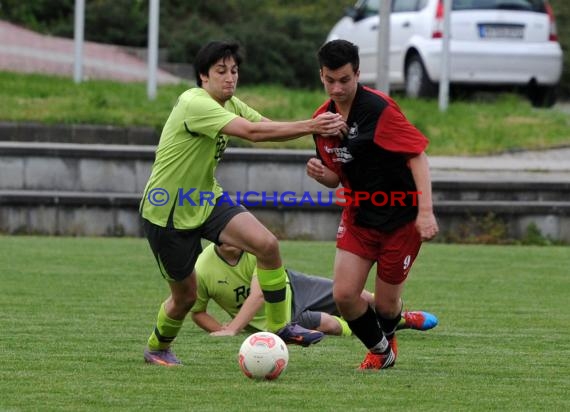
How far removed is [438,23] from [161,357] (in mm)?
13032

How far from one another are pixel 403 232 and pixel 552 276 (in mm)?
5535

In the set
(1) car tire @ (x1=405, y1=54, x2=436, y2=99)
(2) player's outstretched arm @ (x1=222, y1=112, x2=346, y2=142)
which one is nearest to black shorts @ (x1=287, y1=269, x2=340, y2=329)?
(2) player's outstretched arm @ (x1=222, y1=112, x2=346, y2=142)

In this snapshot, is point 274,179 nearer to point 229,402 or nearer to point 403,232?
point 403,232

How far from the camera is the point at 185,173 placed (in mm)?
7402

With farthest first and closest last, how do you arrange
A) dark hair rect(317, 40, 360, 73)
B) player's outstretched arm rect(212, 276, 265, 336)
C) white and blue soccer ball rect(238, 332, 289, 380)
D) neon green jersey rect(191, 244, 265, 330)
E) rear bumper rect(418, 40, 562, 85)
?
rear bumper rect(418, 40, 562, 85), neon green jersey rect(191, 244, 265, 330), player's outstretched arm rect(212, 276, 265, 336), dark hair rect(317, 40, 360, 73), white and blue soccer ball rect(238, 332, 289, 380)

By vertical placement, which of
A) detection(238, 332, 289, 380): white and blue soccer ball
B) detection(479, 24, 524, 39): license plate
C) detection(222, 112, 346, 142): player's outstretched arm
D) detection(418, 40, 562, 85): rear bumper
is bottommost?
detection(238, 332, 289, 380): white and blue soccer ball

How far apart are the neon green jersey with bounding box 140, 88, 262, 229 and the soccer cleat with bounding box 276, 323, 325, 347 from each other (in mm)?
887

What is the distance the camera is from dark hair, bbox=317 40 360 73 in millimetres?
7031

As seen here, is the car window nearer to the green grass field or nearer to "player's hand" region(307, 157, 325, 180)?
the green grass field

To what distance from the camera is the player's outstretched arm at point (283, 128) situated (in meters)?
7.04

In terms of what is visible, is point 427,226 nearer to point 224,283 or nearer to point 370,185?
point 370,185

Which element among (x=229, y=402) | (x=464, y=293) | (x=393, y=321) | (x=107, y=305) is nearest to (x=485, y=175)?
(x=464, y=293)

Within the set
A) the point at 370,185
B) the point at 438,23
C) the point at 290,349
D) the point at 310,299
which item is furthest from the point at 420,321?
the point at 438,23

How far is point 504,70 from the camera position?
64.5ft
